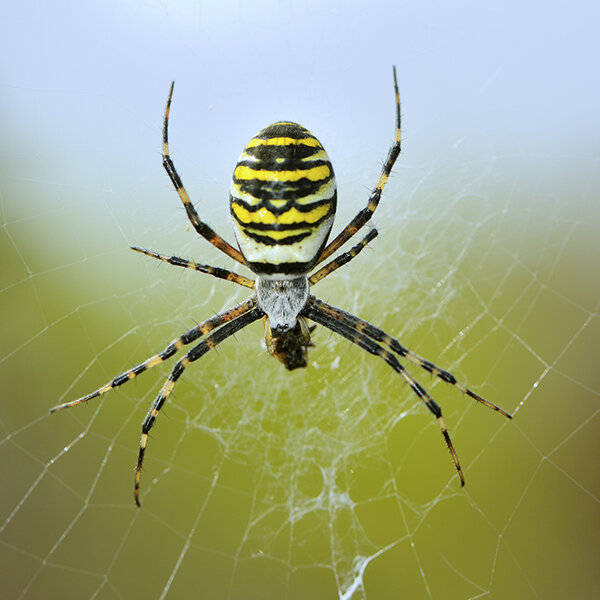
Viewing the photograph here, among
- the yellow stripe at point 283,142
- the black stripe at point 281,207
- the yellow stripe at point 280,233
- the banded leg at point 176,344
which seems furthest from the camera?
the banded leg at point 176,344

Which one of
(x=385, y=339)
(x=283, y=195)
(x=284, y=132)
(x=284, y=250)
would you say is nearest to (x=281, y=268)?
(x=284, y=250)

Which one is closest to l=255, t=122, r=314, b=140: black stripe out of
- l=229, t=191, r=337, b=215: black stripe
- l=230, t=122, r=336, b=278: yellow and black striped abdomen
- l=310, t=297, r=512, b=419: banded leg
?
l=230, t=122, r=336, b=278: yellow and black striped abdomen

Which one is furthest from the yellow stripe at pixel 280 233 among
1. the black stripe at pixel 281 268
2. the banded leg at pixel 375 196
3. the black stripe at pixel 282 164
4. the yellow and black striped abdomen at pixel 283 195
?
the banded leg at pixel 375 196

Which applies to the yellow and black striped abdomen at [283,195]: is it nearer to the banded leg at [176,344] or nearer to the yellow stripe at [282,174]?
the yellow stripe at [282,174]

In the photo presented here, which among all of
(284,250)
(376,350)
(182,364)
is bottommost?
(376,350)

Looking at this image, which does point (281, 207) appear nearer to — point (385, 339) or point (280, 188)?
point (280, 188)

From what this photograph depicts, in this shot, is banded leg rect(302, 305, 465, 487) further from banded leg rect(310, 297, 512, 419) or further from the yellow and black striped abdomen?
the yellow and black striped abdomen
